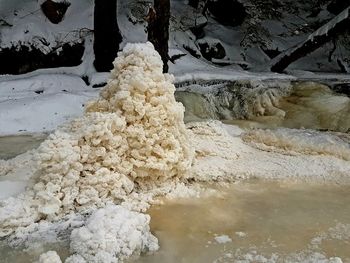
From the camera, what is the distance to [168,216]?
10.2ft

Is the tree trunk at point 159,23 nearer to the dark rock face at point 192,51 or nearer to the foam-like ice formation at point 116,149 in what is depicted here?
the dark rock face at point 192,51

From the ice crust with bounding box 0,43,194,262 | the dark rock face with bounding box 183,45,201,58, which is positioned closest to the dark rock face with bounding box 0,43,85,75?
the dark rock face with bounding box 183,45,201,58

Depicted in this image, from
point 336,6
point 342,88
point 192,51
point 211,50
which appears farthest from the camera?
point 336,6

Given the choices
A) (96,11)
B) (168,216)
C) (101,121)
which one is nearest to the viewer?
(168,216)

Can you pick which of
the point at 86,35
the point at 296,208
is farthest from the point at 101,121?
the point at 86,35

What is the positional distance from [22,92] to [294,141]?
169 inches

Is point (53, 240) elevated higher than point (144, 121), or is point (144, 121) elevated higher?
point (144, 121)

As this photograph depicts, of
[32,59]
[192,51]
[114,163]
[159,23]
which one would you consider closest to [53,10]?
[32,59]

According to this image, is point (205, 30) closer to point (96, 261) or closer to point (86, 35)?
point (86, 35)

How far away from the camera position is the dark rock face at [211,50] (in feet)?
32.9

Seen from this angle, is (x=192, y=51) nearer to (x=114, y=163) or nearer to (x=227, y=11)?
(x=227, y=11)

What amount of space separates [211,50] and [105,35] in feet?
9.18

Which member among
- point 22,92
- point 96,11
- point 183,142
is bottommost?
point 22,92

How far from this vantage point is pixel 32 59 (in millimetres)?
8656
